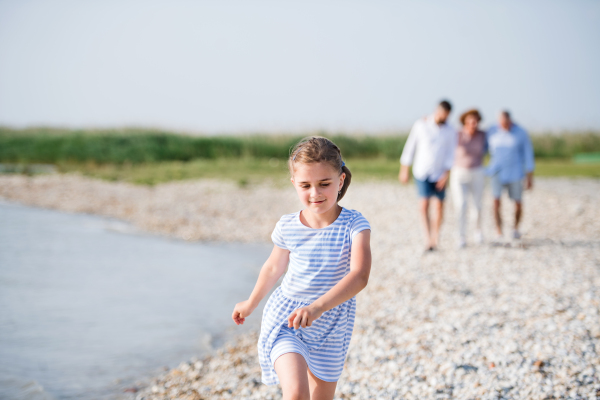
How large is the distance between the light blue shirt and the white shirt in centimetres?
113

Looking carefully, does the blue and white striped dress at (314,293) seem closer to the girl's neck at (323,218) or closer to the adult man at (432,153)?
the girl's neck at (323,218)

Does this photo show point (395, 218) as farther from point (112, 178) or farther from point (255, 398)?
point (112, 178)

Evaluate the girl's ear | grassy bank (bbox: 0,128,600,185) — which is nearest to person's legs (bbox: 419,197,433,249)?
the girl's ear

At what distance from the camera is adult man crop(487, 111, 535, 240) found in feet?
24.9

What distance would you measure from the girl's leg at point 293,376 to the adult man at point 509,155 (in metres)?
6.51

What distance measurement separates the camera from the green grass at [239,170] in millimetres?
18547

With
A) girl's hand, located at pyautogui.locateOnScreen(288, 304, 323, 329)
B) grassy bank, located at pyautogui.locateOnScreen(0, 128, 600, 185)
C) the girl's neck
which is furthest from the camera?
grassy bank, located at pyautogui.locateOnScreen(0, 128, 600, 185)

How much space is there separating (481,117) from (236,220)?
6.75 m

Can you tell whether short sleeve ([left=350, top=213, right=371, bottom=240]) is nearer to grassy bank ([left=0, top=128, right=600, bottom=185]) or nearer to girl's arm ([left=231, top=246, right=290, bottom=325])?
girl's arm ([left=231, top=246, right=290, bottom=325])

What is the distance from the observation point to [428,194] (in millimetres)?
7129

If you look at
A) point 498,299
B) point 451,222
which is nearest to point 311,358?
point 498,299

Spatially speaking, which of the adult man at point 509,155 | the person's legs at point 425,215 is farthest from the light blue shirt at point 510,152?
the person's legs at point 425,215

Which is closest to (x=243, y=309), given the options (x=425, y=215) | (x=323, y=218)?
(x=323, y=218)

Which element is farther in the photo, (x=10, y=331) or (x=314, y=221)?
(x=10, y=331)
